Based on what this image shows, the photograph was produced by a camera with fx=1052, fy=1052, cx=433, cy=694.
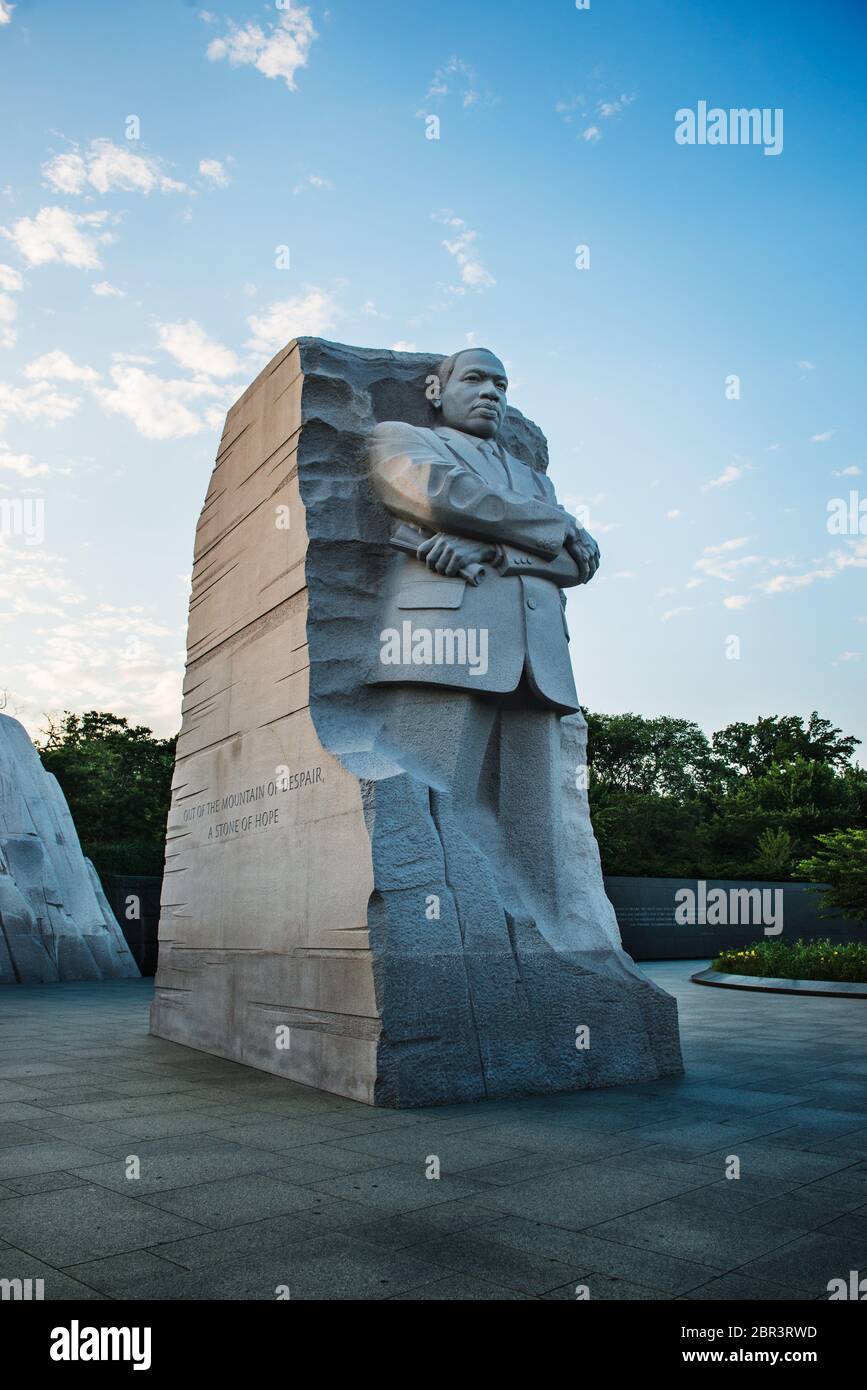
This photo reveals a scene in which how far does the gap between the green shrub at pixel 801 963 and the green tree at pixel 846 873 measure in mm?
1258

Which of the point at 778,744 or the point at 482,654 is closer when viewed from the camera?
the point at 482,654

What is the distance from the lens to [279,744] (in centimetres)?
695

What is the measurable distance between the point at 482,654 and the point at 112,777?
2848 cm

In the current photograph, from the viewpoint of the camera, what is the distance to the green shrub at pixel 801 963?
45.8ft

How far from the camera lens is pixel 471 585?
6.61 metres

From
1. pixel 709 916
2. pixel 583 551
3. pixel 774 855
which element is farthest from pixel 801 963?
pixel 774 855

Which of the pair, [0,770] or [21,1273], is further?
[0,770]

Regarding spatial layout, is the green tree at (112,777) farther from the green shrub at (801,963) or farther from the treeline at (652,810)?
the green shrub at (801,963)

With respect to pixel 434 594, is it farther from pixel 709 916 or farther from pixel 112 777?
pixel 112 777

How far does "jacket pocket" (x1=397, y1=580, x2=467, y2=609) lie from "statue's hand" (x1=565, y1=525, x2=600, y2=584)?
928 millimetres

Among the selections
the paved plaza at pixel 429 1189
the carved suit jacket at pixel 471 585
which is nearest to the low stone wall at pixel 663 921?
the paved plaza at pixel 429 1189
